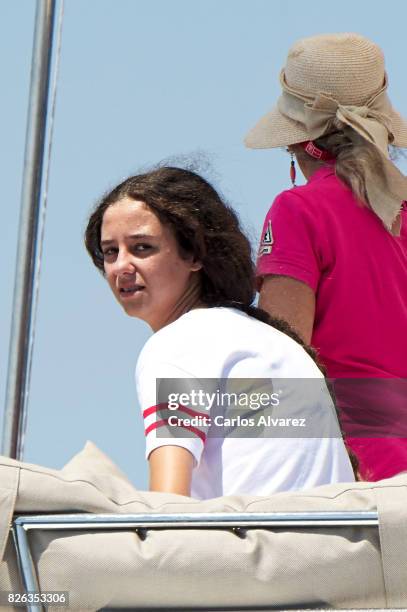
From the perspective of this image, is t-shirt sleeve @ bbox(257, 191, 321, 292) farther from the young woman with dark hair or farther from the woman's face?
the woman's face

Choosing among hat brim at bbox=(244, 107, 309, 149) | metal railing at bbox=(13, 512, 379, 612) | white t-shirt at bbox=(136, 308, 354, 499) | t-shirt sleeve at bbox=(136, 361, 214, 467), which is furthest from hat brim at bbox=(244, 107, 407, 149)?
metal railing at bbox=(13, 512, 379, 612)

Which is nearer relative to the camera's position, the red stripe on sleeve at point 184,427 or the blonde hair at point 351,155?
the red stripe on sleeve at point 184,427

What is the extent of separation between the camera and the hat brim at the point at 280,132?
2.97 m

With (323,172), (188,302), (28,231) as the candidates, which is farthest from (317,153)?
(28,231)

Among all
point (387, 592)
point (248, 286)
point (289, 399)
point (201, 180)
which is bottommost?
point (387, 592)

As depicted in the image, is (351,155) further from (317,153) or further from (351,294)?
(351,294)

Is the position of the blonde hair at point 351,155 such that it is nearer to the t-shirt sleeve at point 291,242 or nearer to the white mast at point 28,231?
the t-shirt sleeve at point 291,242

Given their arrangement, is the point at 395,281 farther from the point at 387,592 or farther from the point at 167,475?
the point at 387,592

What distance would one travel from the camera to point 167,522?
1817 mm

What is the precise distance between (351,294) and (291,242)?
156 millimetres

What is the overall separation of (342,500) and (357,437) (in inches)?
34.8

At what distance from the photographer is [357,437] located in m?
2.75

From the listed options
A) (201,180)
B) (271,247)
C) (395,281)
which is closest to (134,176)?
(201,180)

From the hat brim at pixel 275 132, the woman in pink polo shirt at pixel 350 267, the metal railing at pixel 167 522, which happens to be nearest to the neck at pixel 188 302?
the woman in pink polo shirt at pixel 350 267
